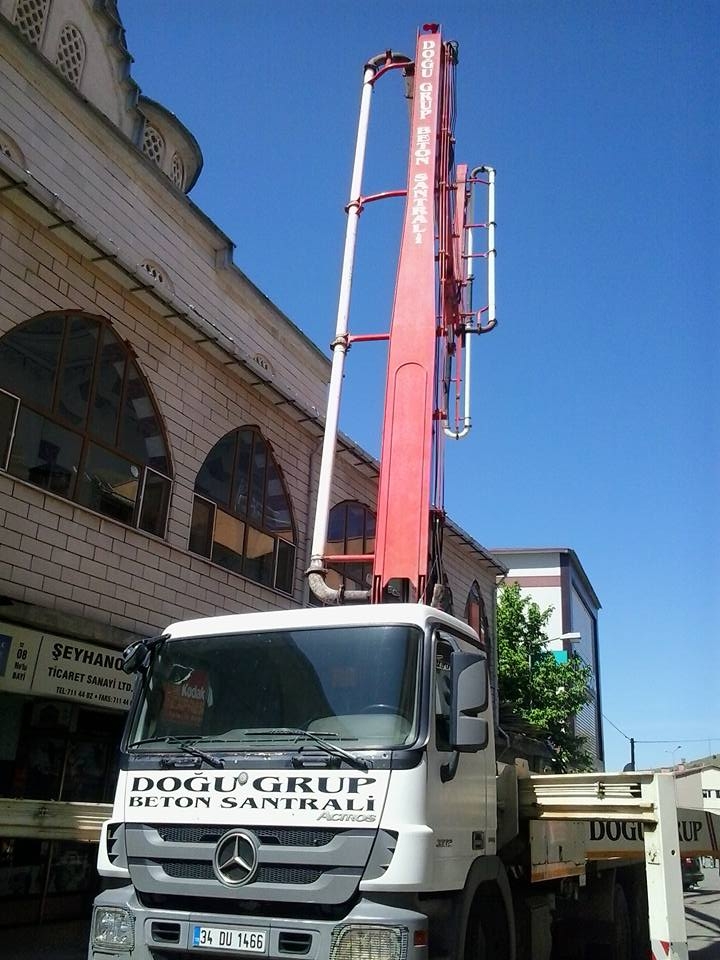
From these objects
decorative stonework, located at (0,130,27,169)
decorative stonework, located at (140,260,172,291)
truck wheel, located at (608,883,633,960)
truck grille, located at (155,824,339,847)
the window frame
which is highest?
decorative stonework, located at (140,260,172,291)

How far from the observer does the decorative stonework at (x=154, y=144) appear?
16.4 m

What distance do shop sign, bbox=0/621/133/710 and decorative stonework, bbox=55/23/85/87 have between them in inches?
354

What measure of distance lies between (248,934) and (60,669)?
690 cm

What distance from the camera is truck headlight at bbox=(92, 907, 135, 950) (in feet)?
16.6

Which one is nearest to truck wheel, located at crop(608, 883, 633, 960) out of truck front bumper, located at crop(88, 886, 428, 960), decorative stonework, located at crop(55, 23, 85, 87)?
truck front bumper, located at crop(88, 886, 428, 960)

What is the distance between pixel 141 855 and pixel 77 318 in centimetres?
845

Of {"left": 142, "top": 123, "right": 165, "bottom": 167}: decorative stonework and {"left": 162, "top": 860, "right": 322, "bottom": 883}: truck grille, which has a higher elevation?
{"left": 142, "top": 123, "right": 165, "bottom": 167}: decorative stonework

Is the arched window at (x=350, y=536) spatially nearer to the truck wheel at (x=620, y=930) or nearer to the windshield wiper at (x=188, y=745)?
the truck wheel at (x=620, y=930)

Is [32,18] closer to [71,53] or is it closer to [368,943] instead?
[71,53]

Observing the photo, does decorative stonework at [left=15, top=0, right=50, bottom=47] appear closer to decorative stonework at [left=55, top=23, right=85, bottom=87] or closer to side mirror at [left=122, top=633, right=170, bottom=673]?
decorative stonework at [left=55, top=23, right=85, bottom=87]

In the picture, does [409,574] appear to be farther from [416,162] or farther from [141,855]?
[416,162]

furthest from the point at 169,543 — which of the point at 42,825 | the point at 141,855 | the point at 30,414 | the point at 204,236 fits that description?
the point at 141,855

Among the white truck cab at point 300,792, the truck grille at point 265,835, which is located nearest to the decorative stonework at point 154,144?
the white truck cab at point 300,792

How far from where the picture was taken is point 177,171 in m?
17.3
